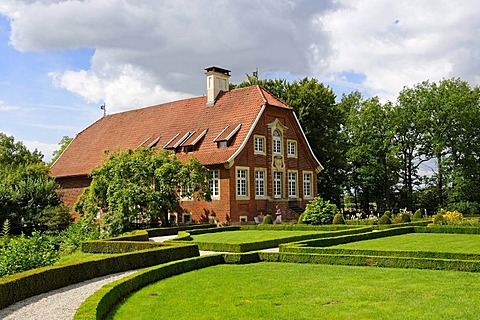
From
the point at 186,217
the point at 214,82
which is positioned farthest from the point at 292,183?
the point at 214,82

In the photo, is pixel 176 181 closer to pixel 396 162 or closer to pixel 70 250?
pixel 70 250

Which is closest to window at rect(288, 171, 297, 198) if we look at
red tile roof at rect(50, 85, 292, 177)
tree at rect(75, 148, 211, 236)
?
red tile roof at rect(50, 85, 292, 177)

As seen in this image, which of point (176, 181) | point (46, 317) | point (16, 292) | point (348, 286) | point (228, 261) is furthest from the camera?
point (176, 181)

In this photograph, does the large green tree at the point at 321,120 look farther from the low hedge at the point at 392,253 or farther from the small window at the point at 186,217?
the low hedge at the point at 392,253

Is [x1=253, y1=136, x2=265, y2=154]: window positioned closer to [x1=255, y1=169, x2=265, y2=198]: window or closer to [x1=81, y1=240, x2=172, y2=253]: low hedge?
[x1=255, y1=169, x2=265, y2=198]: window

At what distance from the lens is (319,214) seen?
3080 centimetres

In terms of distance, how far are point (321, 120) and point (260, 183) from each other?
1225 cm

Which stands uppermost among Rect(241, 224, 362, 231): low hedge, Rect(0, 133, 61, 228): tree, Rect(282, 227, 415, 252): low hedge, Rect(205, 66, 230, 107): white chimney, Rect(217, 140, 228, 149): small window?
Rect(205, 66, 230, 107): white chimney

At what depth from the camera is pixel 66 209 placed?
35.8 meters

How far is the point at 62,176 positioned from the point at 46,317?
35352 mm

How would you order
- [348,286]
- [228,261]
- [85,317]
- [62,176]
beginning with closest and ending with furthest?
[85,317]
[348,286]
[228,261]
[62,176]

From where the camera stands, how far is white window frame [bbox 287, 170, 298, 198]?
38938 mm

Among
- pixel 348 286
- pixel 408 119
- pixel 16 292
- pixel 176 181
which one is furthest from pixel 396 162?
pixel 16 292

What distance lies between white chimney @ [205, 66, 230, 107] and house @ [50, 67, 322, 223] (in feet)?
0.23
